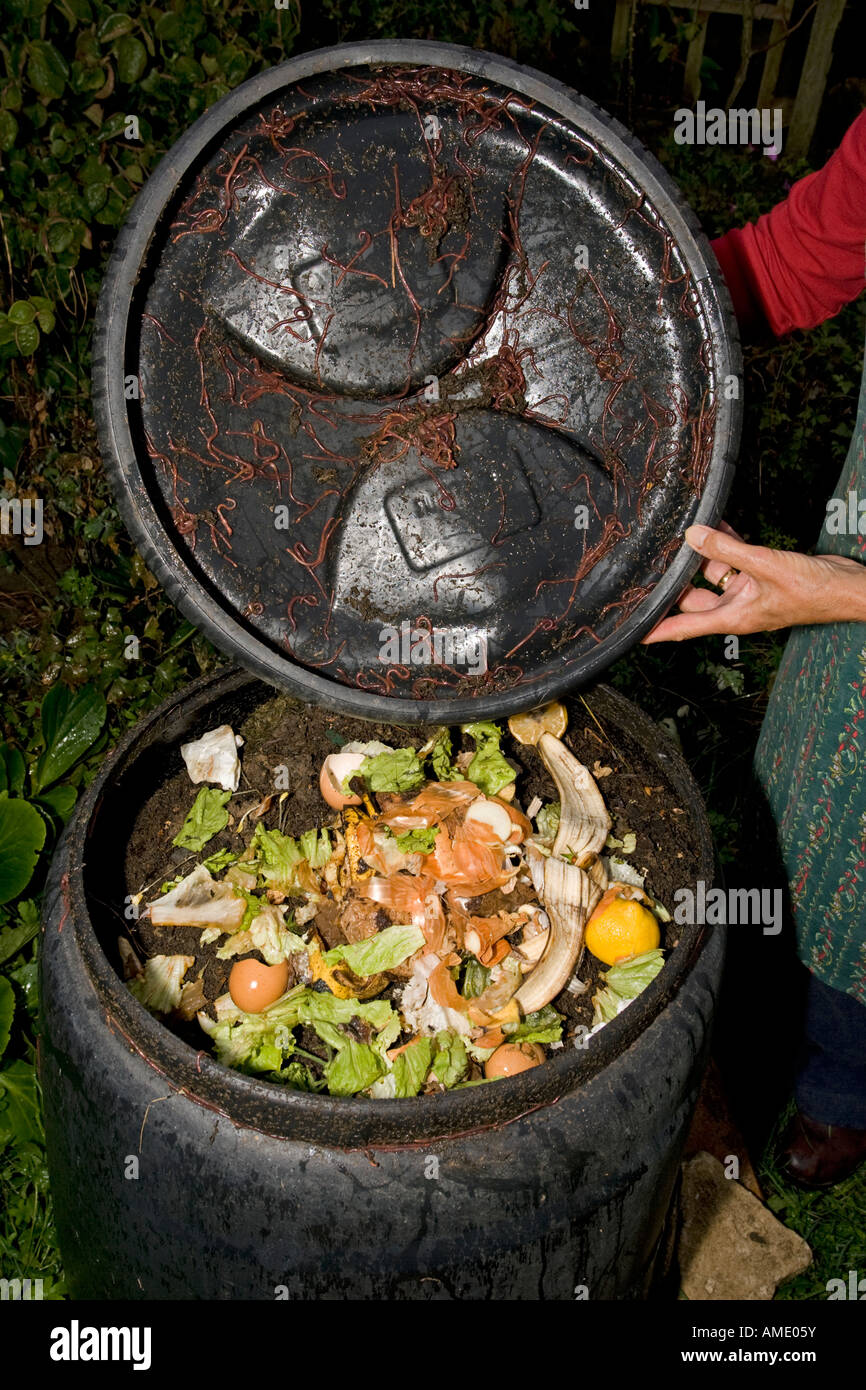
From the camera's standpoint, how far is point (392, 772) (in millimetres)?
2775

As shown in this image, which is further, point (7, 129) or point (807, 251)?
point (7, 129)

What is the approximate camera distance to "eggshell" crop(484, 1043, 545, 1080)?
228 centimetres

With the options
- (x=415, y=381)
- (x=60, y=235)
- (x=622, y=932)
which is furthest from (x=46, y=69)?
(x=622, y=932)

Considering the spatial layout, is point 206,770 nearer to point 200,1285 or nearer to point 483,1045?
point 483,1045

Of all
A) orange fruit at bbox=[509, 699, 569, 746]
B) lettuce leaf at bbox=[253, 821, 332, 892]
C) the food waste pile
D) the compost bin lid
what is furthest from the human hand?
lettuce leaf at bbox=[253, 821, 332, 892]

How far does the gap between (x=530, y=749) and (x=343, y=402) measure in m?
1.09

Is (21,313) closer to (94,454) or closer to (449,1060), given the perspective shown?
(94,454)

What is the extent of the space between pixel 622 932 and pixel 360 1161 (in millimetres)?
845

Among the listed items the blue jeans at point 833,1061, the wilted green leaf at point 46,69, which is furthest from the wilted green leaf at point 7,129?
the blue jeans at point 833,1061

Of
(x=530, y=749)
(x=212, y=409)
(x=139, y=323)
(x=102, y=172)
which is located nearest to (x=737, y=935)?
(x=530, y=749)

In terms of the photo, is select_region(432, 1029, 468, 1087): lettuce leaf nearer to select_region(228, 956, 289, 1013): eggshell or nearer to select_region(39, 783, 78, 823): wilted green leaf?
select_region(228, 956, 289, 1013): eggshell

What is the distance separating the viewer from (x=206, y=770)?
277 centimetres
